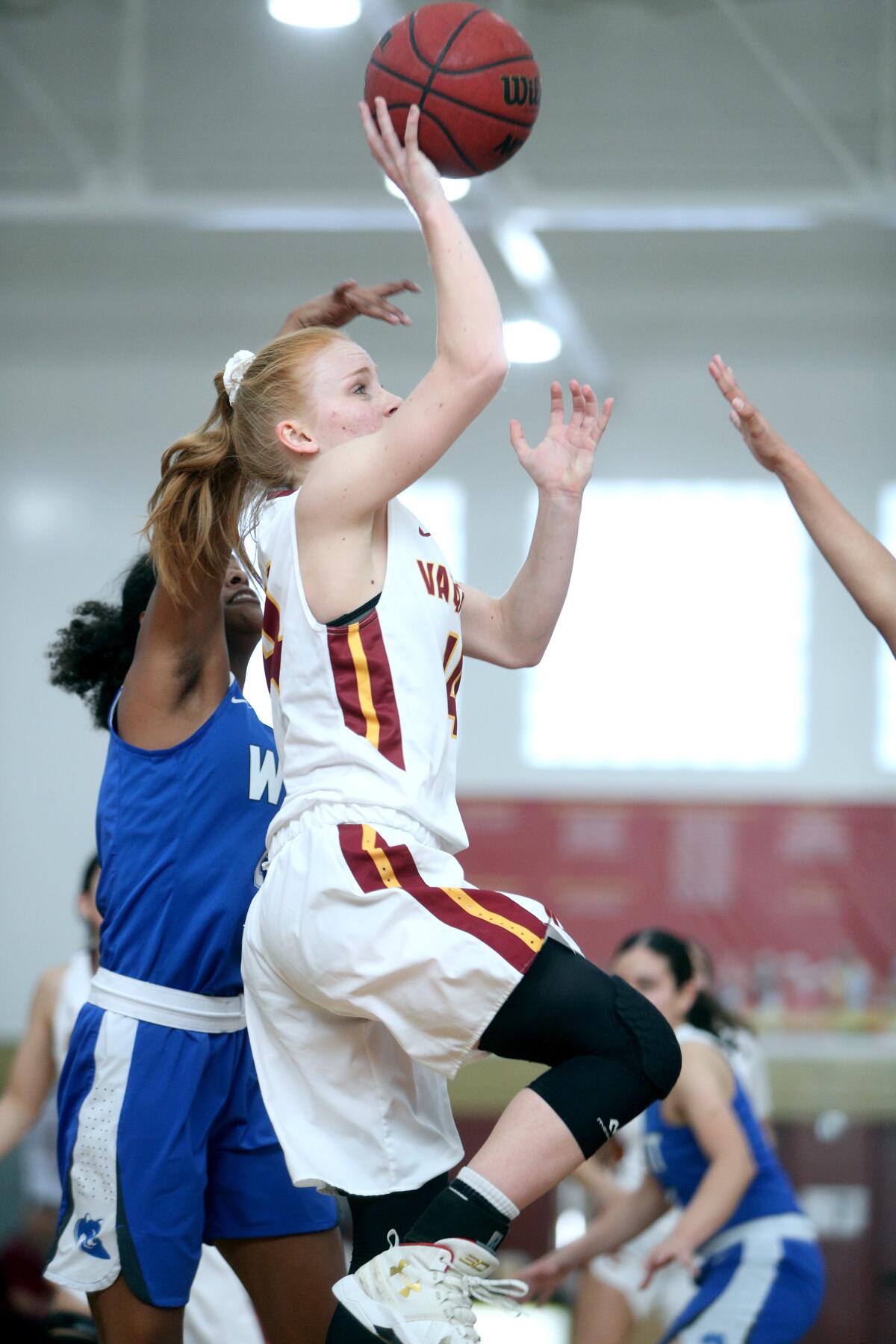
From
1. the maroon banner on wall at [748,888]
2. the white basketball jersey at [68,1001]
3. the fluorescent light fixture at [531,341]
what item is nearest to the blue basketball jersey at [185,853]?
the white basketball jersey at [68,1001]

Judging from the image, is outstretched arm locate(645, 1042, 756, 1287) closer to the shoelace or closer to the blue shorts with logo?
the blue shorts with logo

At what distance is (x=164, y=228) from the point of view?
10.3 metres

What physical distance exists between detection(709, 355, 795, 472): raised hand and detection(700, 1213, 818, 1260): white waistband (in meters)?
2.26

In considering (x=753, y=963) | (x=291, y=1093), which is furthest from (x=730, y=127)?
(x=291, y=1093)

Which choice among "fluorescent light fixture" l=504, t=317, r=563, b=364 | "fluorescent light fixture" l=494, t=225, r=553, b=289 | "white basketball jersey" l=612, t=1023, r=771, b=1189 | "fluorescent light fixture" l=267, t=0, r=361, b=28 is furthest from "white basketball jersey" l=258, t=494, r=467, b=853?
"fluorescent light fixture" l=504, t=317, r=563, b=364

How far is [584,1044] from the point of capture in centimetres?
210

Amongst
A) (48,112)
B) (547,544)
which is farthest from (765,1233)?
(48,112)

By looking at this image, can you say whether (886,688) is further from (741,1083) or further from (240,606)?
(240,606)

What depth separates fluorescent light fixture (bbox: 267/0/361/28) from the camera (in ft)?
20.9

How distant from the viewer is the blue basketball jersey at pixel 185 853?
2.64m

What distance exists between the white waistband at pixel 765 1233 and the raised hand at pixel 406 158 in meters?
2.99

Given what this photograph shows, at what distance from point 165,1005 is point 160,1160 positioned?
26cm

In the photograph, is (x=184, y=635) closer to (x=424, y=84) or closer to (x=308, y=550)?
(x=308, y=550)

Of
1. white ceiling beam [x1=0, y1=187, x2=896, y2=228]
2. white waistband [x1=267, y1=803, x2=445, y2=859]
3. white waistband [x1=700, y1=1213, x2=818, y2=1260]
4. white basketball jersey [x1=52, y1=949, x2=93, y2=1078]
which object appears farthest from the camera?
white ceiling beam [x1=0, y1=187, x2=896, y2=228]
